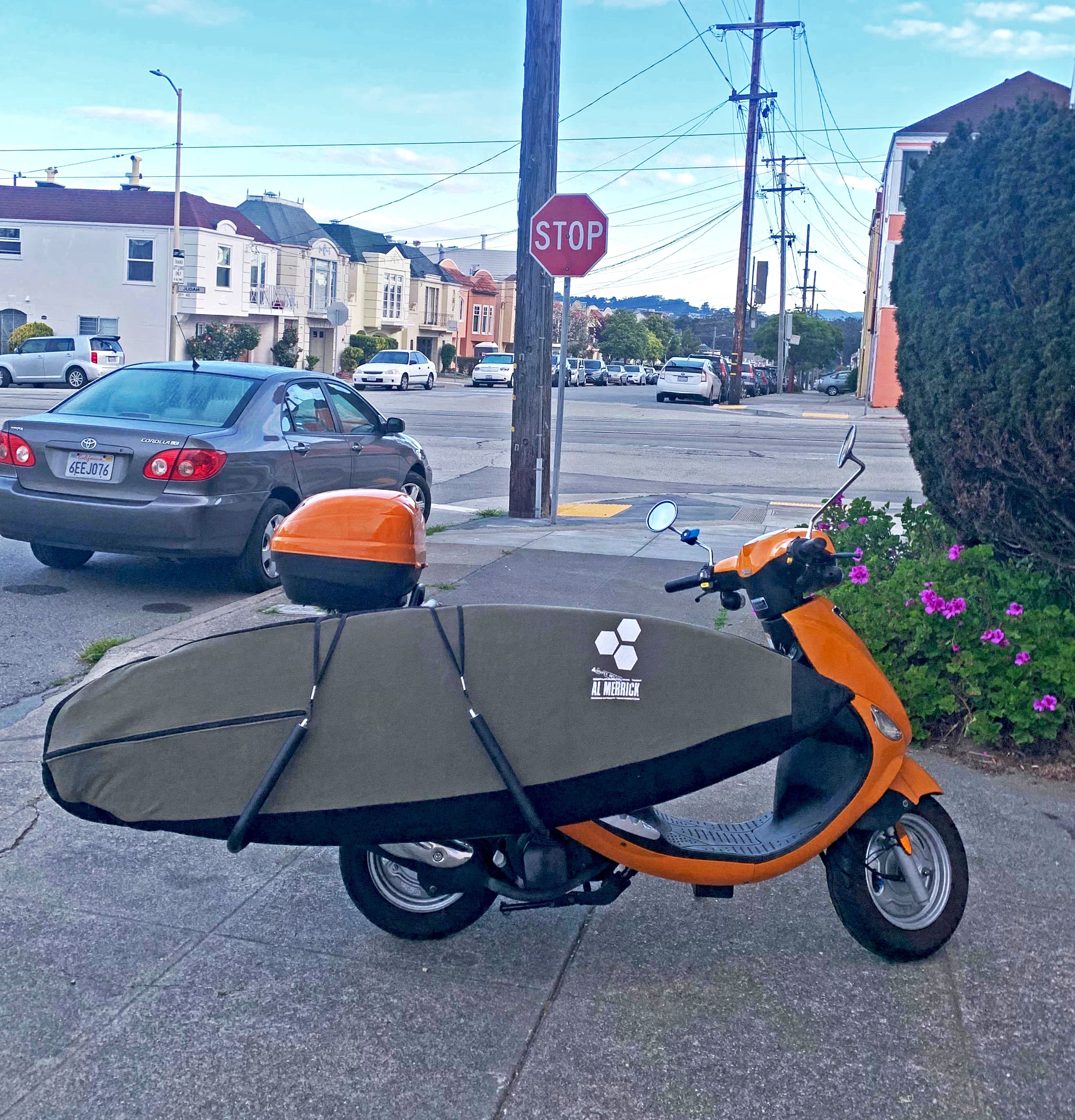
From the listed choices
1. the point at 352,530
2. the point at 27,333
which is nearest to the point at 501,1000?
the point at 352,530

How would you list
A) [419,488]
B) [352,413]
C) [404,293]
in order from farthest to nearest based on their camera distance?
[404,293] → [419,488] → [352,413]

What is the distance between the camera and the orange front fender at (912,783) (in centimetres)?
340

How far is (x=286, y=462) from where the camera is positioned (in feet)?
28.3

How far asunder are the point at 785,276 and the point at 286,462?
69.2 m

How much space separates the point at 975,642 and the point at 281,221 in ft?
201

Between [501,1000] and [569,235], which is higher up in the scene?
[569,235]

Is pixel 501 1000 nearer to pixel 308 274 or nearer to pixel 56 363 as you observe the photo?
pixel 56 363

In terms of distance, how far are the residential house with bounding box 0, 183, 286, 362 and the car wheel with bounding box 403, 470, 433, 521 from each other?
4259cm

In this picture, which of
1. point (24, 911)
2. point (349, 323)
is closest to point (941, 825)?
point (24, 911)

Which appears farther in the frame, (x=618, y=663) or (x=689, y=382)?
(x=689, y=382)

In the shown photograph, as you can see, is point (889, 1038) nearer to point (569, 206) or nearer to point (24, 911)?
point (24, 911)

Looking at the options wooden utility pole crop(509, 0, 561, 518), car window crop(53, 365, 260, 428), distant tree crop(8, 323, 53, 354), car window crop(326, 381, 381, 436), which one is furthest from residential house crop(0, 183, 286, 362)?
car window crop(53, 365, 260, 428)

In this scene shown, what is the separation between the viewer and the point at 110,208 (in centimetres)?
5225

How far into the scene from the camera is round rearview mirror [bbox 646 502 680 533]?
11.7 feet
